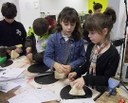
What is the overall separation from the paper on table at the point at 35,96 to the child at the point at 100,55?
0.18 m

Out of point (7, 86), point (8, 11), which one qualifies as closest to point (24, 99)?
point (7, 86)

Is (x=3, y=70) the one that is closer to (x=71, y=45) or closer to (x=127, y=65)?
(x=71, y=45)

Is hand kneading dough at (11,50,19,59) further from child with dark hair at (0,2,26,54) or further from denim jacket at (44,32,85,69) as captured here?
denim jacket at (44,32,85,69)

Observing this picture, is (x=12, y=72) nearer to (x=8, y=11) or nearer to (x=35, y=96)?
(x=35, y=96)

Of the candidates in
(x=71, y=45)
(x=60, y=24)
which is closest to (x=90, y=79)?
(x=71, y=45)

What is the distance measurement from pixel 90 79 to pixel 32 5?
11.1 feet

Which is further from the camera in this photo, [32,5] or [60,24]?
[32,5]

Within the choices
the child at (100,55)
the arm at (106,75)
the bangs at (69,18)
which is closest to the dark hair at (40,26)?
the bangs at (69,18)

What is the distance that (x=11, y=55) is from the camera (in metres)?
1.71

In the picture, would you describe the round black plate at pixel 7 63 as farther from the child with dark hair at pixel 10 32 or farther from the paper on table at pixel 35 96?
the paper on table at pixel 35 96

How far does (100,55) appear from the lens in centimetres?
117

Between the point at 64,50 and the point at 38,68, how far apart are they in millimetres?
278

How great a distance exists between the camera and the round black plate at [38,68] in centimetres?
144

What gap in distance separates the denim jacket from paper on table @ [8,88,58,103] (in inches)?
12.6
